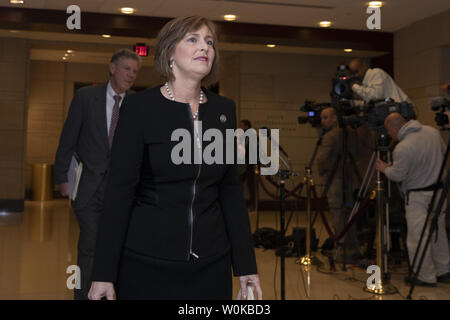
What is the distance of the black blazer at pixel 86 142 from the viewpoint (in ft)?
9.37

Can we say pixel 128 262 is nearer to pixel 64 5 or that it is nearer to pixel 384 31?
pixel 64 5

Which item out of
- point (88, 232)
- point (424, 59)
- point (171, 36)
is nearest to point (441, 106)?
point (88, 232)

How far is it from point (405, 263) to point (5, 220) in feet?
20.0

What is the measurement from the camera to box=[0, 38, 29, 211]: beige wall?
979 centimetres

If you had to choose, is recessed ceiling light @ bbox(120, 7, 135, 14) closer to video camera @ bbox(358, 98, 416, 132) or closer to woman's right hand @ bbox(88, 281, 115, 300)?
video camera @ bbox(358, 98, 416, 132)

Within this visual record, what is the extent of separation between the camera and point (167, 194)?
1.54 meters

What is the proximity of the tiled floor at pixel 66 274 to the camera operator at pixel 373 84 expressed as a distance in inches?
58.5

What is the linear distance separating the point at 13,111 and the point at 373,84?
702cm

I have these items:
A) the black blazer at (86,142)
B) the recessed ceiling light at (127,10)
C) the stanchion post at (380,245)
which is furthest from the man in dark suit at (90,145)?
the recessed ceiling light at (127,10)

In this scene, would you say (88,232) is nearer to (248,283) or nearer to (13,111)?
(248,283)

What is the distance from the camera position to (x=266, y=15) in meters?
7.45

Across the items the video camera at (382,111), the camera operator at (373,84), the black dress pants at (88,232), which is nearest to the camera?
the black dress pants at (88,232)

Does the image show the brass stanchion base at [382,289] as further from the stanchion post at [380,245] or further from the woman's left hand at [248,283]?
the woman's left hand at [248,283]

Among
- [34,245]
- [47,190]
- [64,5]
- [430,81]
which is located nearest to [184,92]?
[34,245]
